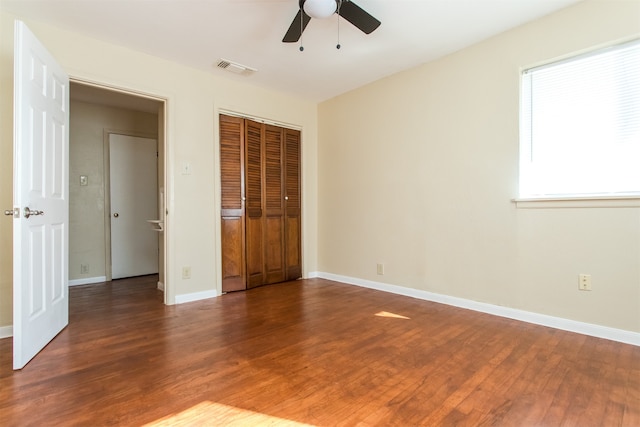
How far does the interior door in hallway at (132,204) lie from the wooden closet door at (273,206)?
1963 millimetres

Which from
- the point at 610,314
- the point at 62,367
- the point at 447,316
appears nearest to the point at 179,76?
the point at 62,367

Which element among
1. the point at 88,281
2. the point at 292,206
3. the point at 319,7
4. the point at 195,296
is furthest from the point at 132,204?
the point at 319,7

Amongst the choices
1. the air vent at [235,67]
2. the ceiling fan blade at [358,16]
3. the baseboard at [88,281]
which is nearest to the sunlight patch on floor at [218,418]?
the ceiling fan blade at [358,16]

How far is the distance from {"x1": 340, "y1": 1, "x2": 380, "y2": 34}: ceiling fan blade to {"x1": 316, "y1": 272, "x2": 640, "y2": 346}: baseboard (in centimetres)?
251

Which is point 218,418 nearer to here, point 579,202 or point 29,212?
point 29,212

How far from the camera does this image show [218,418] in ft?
4.65

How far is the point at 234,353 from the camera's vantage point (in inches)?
81.9

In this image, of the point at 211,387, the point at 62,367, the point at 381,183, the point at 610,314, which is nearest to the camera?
the point at 211,387

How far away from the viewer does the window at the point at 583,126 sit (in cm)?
222

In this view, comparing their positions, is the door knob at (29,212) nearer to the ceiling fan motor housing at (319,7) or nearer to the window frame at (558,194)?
the ceiling fan motor housing at (319,7)

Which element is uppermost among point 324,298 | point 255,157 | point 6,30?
point 6,30

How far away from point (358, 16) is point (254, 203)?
8.01ft

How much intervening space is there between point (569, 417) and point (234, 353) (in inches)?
70.8

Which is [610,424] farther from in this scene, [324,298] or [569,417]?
[324,298]
